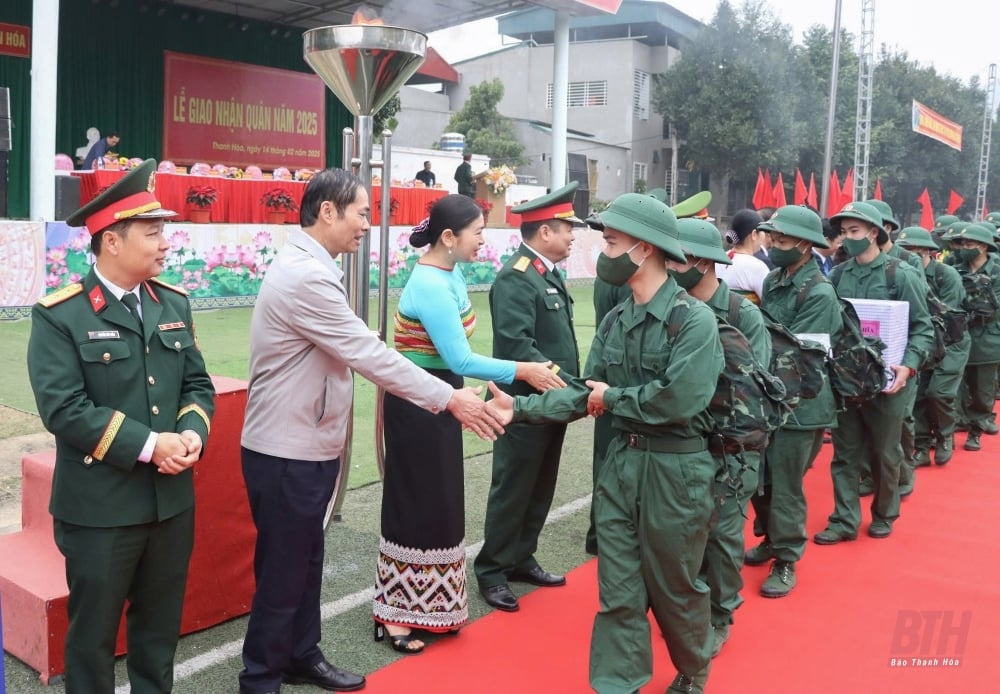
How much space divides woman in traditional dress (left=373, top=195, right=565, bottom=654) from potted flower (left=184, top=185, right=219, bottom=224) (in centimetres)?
1114

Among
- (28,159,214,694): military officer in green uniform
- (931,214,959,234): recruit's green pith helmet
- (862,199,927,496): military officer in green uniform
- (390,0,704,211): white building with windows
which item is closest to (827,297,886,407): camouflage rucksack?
(862,199,927,496): military officer in green uniform

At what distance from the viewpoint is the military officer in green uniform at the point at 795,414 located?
177 inches

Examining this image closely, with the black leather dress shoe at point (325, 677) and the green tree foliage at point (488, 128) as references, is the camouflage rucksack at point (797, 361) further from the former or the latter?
the green tree foliage at point (488, 128)

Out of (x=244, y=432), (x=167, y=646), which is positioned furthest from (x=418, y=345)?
(x=167, y=646)

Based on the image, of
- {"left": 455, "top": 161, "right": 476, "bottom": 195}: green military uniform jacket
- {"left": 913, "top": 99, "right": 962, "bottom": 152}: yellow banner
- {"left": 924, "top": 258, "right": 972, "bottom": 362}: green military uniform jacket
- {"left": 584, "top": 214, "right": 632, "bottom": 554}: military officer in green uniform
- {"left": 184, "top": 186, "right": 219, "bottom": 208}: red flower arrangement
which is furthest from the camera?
{"left": 913, "top": 99, "right": 962, "bottom": 152}: yellow banner

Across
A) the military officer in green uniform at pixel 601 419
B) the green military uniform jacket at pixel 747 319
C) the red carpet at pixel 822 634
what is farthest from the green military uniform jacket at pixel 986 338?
the green military uniform jacket at pixel 747 319

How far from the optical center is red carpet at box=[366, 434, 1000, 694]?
3.47 metres

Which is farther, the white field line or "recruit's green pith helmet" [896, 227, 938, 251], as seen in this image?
"recruit's green pith helmet" [896, 227, 938, 251]

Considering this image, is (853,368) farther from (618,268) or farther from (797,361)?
(618,268)

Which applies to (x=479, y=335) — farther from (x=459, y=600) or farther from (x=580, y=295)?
(x=459, y=600)

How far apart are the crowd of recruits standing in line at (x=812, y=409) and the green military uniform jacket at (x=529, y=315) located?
0.25 m

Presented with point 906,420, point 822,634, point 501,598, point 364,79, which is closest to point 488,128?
point 906,420

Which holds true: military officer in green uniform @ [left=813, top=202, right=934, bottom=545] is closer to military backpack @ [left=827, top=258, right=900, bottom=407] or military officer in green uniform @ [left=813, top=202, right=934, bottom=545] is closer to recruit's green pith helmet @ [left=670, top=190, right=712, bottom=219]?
military backpack @ [left=827, top=258, right=900, bottom=407]

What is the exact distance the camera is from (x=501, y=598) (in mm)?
4074
